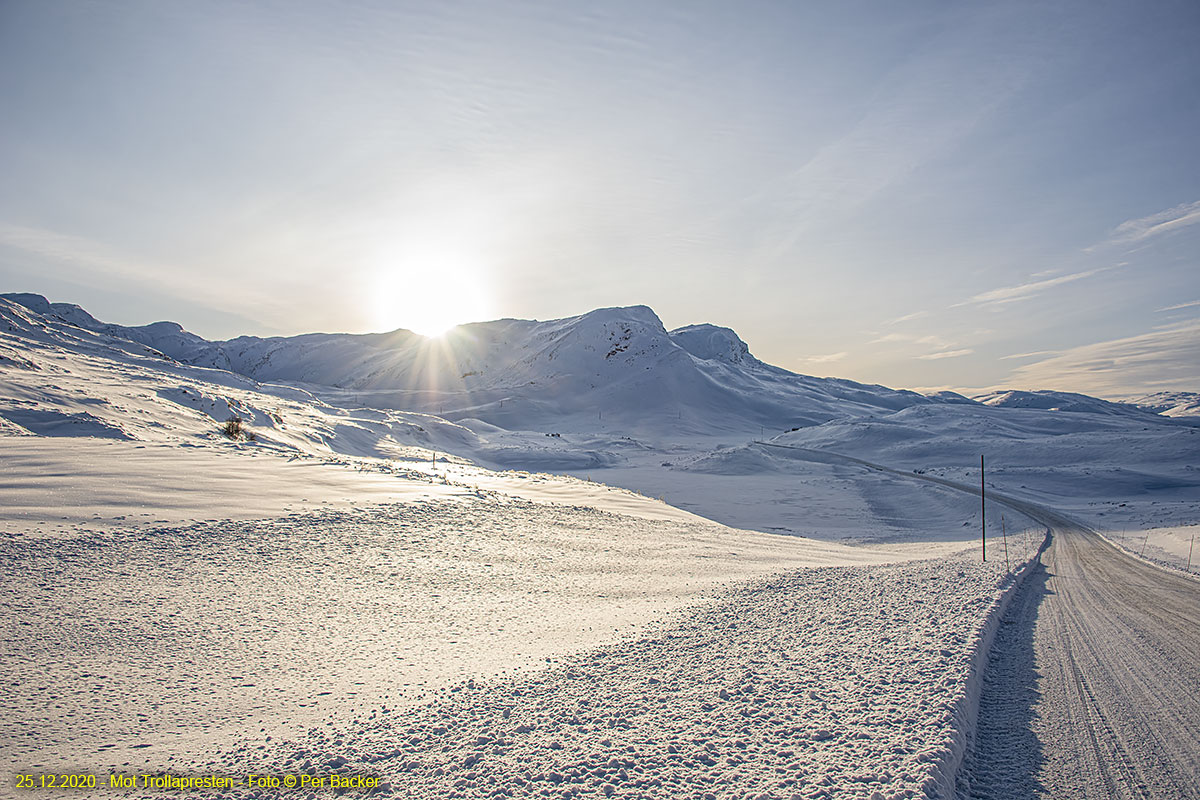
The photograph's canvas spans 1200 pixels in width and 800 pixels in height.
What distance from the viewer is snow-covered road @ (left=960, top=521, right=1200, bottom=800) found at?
395 cm

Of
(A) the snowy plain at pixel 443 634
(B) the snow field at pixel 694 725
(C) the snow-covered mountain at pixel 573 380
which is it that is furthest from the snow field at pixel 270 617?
(C) the snow-covered mountain at pixel 573 380

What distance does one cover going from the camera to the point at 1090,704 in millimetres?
5125

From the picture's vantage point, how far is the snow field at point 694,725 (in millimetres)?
3312

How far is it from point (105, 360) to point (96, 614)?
3880 cm

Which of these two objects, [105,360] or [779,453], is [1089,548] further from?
[105,360]

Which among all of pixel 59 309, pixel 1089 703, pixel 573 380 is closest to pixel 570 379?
pixel 573 380

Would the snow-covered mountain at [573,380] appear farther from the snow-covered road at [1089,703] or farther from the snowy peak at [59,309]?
the snow-covered road at [1089,703]

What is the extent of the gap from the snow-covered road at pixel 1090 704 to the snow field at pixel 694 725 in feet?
1.11

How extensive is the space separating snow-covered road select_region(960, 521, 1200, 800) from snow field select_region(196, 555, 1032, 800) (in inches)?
13.4

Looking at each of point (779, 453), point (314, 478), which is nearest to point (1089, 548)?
point (314, 478)

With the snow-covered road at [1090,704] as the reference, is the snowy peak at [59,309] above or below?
above

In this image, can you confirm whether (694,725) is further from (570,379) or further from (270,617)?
(570,379)

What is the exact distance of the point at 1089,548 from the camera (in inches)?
687

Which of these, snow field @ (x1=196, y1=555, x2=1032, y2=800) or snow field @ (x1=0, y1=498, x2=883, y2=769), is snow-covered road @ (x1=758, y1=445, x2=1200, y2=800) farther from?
snow field @ (x1=0, y1=498, x2=883, y2=769)
